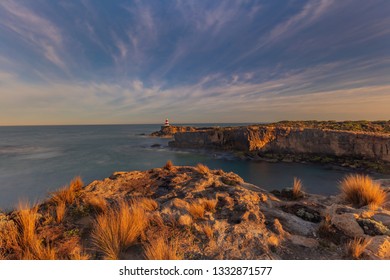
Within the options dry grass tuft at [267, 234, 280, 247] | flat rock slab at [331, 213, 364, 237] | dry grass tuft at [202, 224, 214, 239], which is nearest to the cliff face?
flat rock slab at [331, 213, 364, 237]

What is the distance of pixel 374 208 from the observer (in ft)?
17.8

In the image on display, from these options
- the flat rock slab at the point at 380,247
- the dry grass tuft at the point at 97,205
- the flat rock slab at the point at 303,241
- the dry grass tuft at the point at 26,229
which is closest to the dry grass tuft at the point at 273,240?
the flat rock slab at the point at 303,241

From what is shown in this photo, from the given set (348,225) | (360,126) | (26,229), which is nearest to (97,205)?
(26,229)

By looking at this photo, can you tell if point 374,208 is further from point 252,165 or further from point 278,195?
point 252,165

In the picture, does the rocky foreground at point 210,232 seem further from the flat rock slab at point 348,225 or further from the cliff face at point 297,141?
the cliff face at point 297,141

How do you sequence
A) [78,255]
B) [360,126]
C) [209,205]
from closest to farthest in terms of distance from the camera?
[78,255] → [209,205] → [360,126]

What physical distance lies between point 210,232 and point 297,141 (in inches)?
1436

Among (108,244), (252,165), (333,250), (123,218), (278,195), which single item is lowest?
(252,165)

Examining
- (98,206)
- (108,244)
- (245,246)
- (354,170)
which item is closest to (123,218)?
(108,244)

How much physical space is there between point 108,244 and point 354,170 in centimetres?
3284

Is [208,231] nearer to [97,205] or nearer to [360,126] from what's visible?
[97,205]

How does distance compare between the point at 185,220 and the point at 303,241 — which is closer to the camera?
the point at 303,241

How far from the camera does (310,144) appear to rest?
1334 inches

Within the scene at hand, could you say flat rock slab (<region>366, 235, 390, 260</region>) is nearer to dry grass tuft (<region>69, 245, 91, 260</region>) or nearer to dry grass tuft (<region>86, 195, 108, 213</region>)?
dry grass tuft (<region>69, 245, 91, 260</region>)
